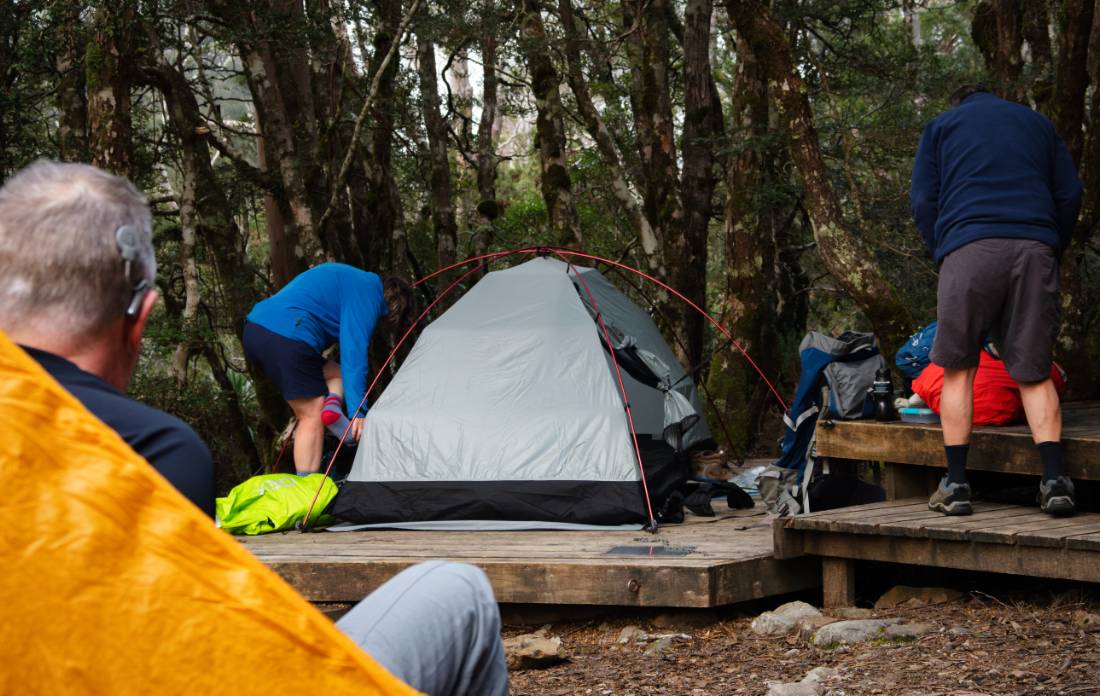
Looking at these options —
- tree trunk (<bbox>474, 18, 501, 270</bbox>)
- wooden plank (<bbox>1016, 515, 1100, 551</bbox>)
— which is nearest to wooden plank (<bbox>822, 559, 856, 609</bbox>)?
wooden plank (<bbox>1016, 515, 1100, 551</bbox>)

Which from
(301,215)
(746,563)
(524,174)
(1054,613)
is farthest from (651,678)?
(524,174)

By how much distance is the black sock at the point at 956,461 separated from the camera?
15.7 ft

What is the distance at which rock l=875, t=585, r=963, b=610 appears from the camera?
16.0ft

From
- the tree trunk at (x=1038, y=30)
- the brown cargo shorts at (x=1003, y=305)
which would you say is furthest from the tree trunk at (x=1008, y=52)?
the brown cargo shorts at (x=1003, y=305)

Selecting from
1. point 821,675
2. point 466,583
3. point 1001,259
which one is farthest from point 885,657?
point 466,583

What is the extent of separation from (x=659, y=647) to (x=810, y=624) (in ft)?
2.00

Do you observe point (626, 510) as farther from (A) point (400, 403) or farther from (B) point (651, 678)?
(B) point (651, 678)

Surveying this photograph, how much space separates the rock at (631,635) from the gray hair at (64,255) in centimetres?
369

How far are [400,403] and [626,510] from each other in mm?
1491

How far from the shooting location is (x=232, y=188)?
12398 mm

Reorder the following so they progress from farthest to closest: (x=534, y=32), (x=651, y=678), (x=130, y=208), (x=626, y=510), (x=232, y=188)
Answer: (x=232, y=188)
(x=534, y=32)
(x=626, y=510)
(x=651, y=678)
(x=130, y=208)

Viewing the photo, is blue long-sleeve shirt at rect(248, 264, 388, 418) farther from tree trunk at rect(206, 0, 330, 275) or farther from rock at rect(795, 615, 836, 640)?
rock at rect(795, 615, 836, 640)

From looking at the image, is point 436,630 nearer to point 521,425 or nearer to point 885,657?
point 885,657

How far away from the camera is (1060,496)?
4.65 metres
